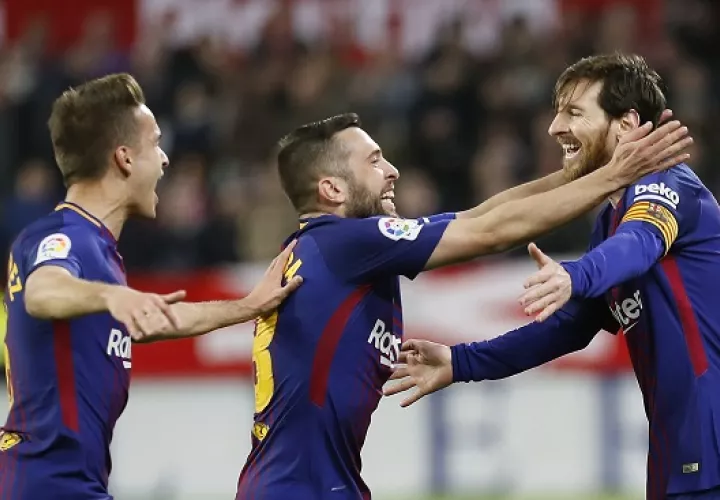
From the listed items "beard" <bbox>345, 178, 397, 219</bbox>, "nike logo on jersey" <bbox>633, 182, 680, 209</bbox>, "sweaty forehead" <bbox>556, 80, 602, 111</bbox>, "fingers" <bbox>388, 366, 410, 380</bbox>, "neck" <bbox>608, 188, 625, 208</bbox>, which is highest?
"sweaty forehead" <bbox>556, 80, 602, 111</bbox>

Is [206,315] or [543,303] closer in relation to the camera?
[543,303]

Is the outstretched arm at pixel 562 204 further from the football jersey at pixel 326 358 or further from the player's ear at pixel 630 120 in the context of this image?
the player's ear at pixel 630 120

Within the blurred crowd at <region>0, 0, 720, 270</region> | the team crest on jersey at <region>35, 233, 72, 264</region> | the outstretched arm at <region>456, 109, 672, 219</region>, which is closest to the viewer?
the team crest on jersey at <region>35, 233, 72, 264</region>

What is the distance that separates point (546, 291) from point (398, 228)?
2.75 ft

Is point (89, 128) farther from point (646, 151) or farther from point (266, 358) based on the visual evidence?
point (646, 151)

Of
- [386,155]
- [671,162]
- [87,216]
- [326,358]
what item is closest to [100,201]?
[87,216]

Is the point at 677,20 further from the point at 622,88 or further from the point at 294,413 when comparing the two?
the point at 294,413

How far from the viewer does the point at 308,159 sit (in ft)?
20.4

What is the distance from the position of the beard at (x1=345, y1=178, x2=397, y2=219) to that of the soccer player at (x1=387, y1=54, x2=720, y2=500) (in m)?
0.83

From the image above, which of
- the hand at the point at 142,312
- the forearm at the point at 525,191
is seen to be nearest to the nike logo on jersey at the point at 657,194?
the forearm at the point at 525,191

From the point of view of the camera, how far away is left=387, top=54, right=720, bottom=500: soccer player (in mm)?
5457

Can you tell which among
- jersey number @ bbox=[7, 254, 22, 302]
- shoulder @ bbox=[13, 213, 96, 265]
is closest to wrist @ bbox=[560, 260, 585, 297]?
shoulder @ bbox=[13, 213, 96, 265]

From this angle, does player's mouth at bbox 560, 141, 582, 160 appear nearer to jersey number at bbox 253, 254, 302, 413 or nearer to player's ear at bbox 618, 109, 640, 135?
player's ear at bbox 618, 109, 640, 135

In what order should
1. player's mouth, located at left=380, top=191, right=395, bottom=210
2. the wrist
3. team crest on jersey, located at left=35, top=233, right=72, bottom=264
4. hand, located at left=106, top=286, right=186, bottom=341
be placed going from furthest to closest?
player's mouth, located at left=380, top=191, right=395, bottom=210, team crest on jersey, located at left=35, top=233, right=72, bottom=264, the wrist, hand, located at left=106, top=286, right=186, bottom=341
